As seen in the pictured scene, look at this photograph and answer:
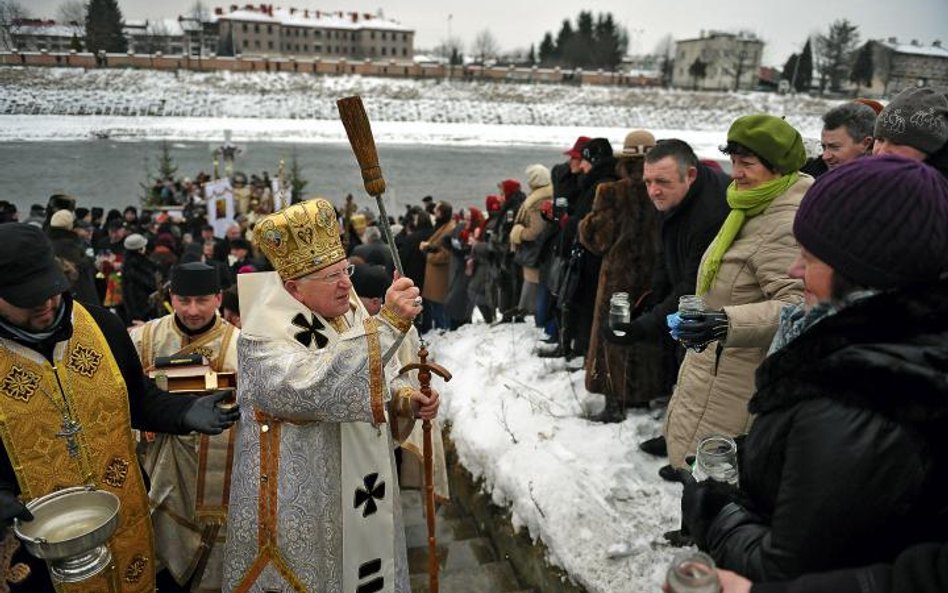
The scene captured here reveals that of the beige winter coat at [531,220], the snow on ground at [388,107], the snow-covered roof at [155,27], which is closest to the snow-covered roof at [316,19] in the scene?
the snow-covered roof at [155,27]

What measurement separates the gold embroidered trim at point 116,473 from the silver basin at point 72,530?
420 mm

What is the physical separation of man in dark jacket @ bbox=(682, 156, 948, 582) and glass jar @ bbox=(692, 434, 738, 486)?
0.31 meters

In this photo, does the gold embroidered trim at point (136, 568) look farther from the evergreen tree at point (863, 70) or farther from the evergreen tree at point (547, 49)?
the evergreen tree at point (547, 49)

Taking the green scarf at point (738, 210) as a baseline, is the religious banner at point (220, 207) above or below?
below

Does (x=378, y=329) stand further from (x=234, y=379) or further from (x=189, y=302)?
(x=189, y=302)

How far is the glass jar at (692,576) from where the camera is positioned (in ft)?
4.05

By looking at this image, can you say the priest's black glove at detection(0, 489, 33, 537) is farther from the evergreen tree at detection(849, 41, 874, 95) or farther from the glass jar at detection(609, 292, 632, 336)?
the evergreen tree at detection(849, 41, 874, 95)

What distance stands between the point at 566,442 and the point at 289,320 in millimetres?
2516

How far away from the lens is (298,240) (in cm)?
232

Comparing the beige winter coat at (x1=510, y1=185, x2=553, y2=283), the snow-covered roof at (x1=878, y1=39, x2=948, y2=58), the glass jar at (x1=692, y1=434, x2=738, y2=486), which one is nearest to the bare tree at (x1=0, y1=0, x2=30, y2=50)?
the beige winter coat at (x1=510, y1=185, x2=553, y2=283)

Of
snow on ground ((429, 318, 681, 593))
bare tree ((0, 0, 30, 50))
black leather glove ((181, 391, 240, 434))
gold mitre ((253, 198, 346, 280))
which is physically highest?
bare tree ((0, 0, 30, 50))

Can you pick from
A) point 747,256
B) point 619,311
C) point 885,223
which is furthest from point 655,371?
point 885,223

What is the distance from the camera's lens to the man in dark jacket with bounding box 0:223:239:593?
2191 mm

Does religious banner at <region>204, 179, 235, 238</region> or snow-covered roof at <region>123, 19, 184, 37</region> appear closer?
religious banner at <region>204, 179, 235, 238</region>
